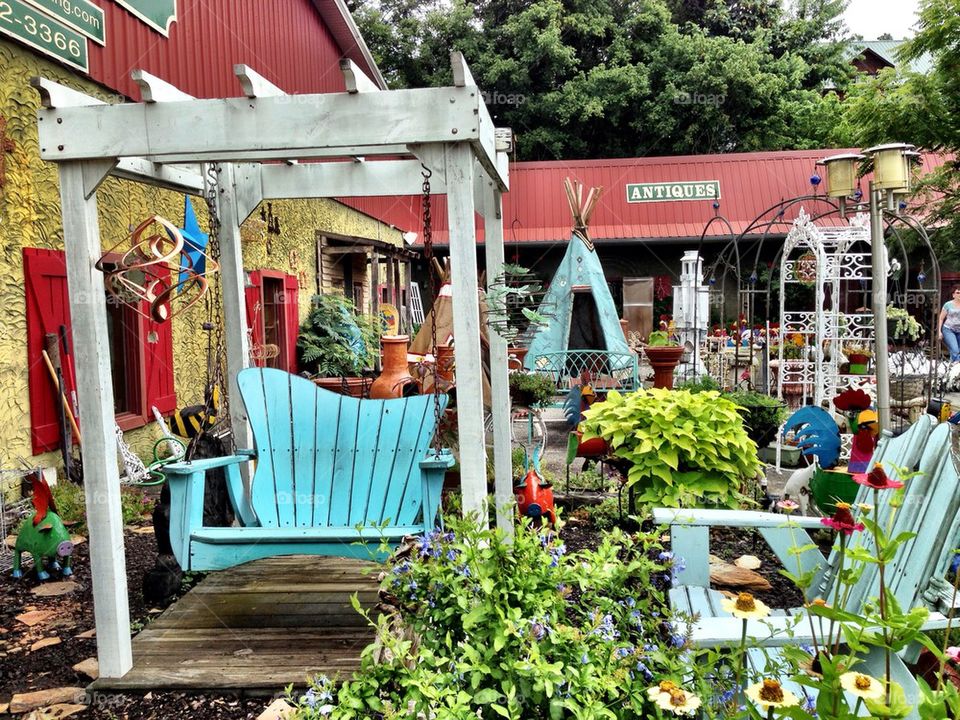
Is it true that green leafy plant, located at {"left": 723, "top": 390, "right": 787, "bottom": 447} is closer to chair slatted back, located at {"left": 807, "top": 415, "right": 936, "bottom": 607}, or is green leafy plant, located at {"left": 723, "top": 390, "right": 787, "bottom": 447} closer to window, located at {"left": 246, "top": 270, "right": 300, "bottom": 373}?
chair slatted back, located at {"left": 807, "top": 415, "right": 936, "bottom": 607}

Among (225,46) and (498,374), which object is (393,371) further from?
(225,46)

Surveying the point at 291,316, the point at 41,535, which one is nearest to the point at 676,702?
the point at 41,535

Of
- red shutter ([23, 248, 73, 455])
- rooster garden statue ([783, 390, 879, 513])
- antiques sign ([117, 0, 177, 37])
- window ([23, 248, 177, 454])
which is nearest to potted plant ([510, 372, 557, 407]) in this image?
rooster garden statue ([783, 390, 879, 513])

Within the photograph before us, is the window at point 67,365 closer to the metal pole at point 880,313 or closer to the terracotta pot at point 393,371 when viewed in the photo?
the terracotta pot at point 393,371

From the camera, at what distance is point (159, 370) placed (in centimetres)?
651

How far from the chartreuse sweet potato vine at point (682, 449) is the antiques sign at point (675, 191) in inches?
579

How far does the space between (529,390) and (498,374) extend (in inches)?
105

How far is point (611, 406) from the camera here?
3.65 metres

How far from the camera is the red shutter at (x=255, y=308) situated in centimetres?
827

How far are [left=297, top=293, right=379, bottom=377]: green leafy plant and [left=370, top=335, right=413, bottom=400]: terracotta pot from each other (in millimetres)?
3068

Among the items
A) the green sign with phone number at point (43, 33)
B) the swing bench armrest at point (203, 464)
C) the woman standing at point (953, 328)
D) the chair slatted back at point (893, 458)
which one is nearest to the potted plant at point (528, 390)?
the swing bench armrest at point (203, 464)

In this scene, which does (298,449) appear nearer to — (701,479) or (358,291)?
(701,479)

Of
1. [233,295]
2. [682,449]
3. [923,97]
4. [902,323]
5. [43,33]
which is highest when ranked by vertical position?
[923,97]

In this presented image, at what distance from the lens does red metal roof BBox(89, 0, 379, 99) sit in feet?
19.7
